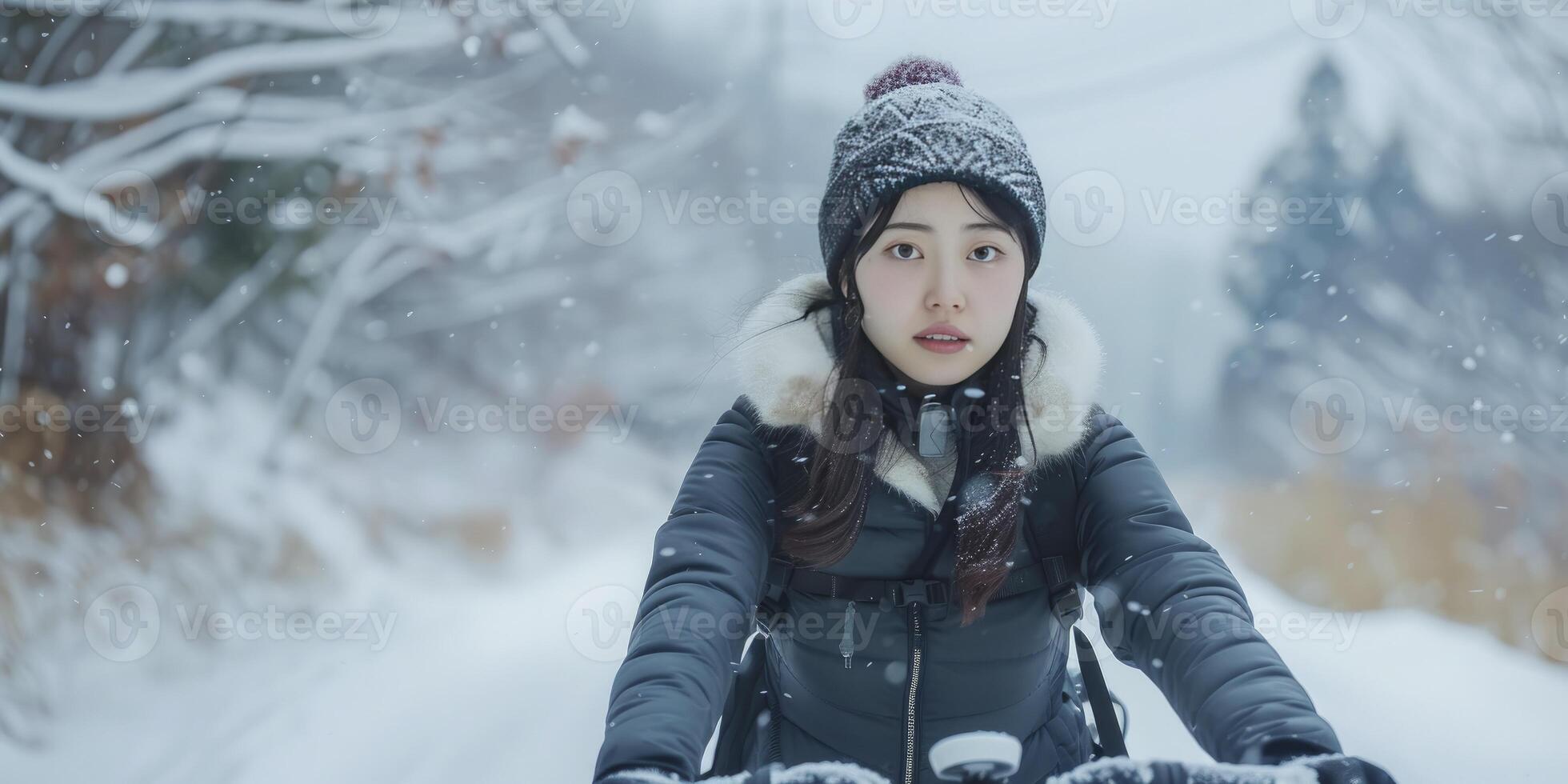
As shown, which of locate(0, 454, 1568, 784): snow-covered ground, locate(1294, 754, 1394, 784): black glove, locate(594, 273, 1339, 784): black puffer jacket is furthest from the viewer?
locate(0, 454, 1568, 784): snow-covered ground

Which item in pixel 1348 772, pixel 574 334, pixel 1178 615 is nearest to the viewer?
pixel 1348 772

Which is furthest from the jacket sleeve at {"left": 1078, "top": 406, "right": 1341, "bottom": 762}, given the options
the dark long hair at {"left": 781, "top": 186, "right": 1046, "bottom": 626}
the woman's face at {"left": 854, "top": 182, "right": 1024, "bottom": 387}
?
the woman's face at {"left": 854, "top": 182, "right": 1024, "bottom": 387}

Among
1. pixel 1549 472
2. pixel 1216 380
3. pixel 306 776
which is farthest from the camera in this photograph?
pixel 1216 380

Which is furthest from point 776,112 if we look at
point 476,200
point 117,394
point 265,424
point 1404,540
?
point 1404,540

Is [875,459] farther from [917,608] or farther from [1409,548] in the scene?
[1409,548]

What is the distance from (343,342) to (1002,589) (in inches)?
178

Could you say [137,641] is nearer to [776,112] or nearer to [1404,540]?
[776,112]

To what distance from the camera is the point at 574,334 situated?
5758 millimetres

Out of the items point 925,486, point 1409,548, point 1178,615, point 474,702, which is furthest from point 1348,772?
point 1409,548

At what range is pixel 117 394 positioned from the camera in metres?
4.25

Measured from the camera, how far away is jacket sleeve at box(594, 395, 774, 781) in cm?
110

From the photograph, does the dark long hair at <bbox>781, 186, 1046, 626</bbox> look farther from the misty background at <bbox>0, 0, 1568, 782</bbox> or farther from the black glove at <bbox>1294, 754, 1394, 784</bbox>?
the misty background at <bbox>0, 0, 1568, 782</bbox>

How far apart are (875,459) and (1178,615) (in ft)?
1.72

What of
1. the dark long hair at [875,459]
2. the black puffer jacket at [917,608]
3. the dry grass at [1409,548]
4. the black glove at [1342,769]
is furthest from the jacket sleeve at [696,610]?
the dry grass at [1409,548]
